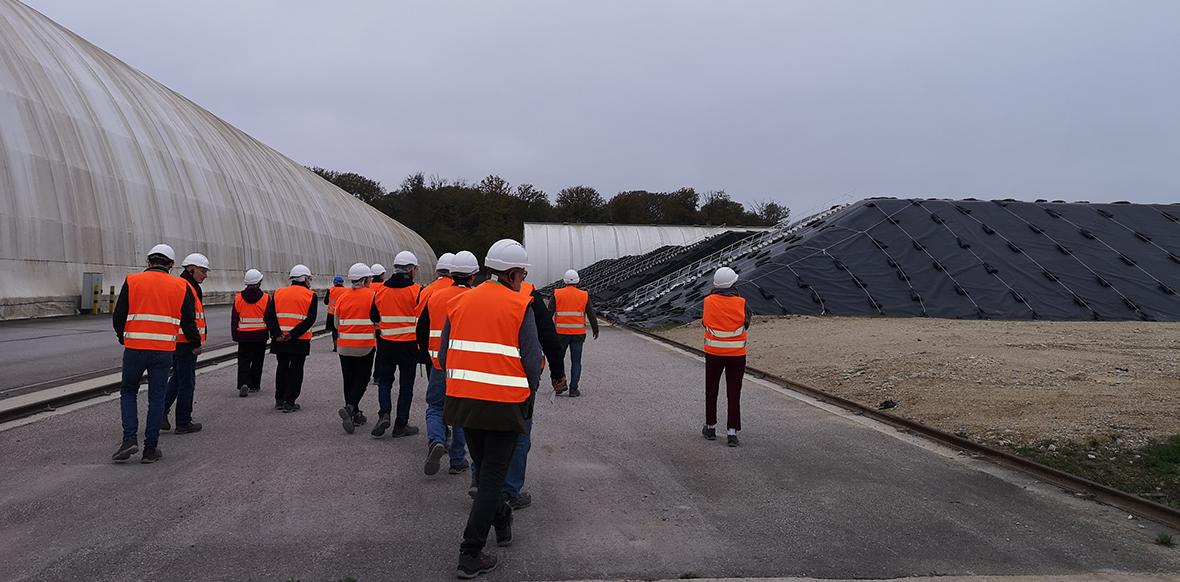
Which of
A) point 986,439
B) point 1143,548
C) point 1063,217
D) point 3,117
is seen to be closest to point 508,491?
point 1143,548

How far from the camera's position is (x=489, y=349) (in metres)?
4.12

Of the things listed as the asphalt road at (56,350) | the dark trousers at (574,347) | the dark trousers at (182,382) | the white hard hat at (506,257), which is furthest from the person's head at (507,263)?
the asphalt road at (56,350)

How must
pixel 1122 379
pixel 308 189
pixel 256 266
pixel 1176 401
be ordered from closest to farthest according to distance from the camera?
1. pixel 1176 401
2. pixel 1122 379
3. pixel 256 266
4. pixel 308 189

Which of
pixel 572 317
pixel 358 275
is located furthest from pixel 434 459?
pixel 572 317

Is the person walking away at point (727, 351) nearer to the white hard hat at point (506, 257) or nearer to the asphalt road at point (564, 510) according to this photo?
the asphalt road at point (564, 510)

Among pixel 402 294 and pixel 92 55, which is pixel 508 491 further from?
pixel 92 55

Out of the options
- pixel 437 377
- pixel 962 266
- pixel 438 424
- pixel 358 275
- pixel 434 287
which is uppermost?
pixel 962 266

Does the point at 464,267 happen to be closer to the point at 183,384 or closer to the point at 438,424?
the point at 438,424

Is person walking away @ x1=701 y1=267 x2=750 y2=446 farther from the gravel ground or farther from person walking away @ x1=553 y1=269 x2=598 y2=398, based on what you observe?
person walking away @ x1=553 y1=269 x2=598 y2=398

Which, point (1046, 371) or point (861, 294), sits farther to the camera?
point (861, 294)

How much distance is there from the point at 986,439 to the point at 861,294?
56.0 feet

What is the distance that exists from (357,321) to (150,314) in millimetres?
1960

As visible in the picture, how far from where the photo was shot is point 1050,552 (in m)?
4.46

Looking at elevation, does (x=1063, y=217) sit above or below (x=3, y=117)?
below
